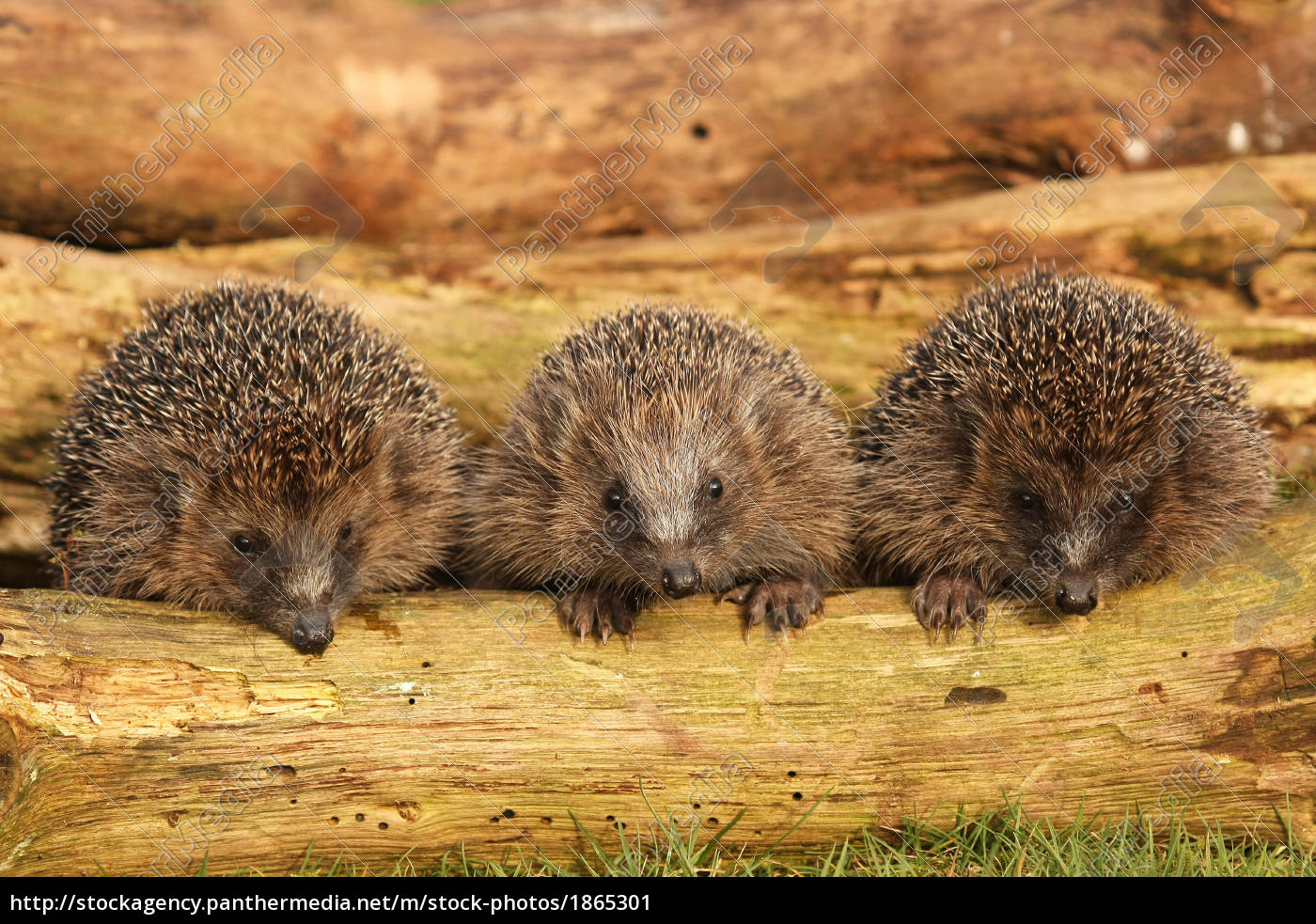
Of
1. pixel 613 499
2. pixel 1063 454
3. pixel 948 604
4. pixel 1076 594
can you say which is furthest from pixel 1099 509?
pixel 613 499

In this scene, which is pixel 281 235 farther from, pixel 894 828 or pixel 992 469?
pixel 894 828

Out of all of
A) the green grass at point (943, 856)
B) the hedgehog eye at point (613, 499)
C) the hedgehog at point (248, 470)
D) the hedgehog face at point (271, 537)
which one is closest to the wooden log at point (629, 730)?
the green grass at point (943, 856)

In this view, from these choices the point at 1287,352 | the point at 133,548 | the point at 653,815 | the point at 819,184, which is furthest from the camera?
the point at 819,184

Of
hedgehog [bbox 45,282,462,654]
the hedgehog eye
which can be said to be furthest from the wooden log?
the hedgehog eye

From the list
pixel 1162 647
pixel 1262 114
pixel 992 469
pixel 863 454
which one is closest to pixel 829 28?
pixel 1262 114

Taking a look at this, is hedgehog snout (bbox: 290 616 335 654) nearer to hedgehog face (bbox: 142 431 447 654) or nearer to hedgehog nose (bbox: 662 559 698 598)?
hedgehog face (bbox: 142 431 447 654)
